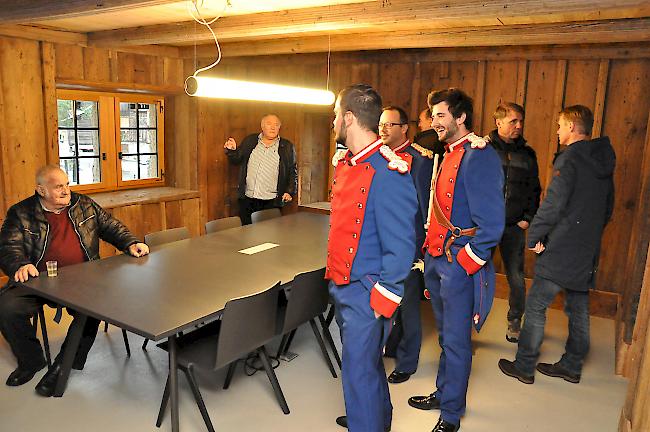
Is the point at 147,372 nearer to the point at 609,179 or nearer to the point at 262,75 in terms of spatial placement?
the point at 609,179

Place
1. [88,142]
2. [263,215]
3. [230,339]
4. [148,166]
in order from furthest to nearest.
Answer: [148,166]
[88,142]
[263,215]
[230,339]

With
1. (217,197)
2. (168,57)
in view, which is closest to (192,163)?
(217,197)

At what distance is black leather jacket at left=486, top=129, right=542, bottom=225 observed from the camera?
4320mm

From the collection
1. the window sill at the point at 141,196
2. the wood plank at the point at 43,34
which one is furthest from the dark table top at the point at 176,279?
the wood plank at the point at 43,34

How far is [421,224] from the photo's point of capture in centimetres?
349

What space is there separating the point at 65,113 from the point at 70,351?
3379mm

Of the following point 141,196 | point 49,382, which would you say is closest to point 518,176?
point 49,382

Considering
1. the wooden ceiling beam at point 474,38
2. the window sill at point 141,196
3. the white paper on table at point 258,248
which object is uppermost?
the wooden ceiling beam at point 474,38

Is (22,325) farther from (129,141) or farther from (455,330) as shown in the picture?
(129,141)

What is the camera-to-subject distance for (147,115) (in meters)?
6.51

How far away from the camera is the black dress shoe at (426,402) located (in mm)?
3188

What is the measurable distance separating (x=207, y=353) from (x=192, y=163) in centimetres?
418

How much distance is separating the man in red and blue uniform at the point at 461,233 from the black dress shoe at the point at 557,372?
3.68 feet

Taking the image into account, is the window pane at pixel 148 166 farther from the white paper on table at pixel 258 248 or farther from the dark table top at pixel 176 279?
the white paper on table at pixel 258 248
